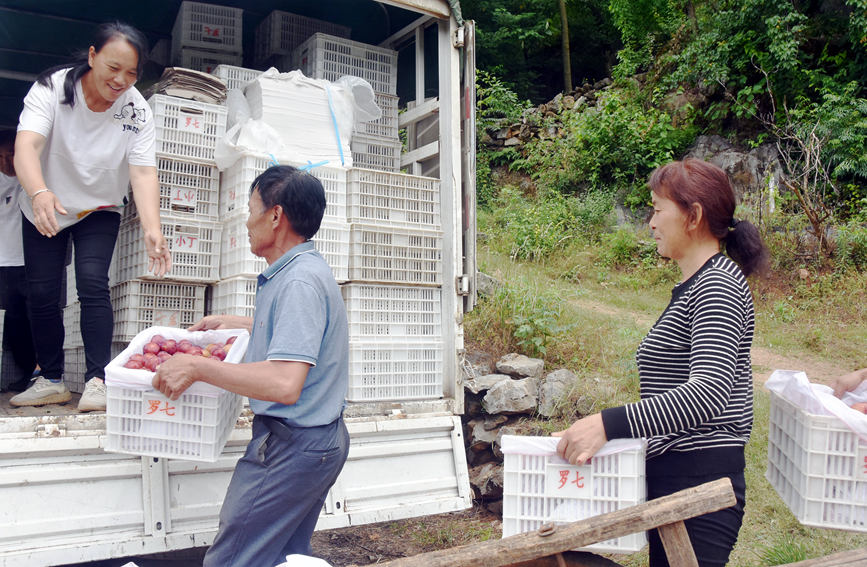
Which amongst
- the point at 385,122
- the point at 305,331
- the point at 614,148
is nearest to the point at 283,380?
the point at 305,331

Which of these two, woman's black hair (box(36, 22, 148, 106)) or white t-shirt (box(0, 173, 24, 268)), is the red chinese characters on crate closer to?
woman's black hair (box(36, 22, 148, 106))

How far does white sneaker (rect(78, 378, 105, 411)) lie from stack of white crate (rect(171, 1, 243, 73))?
2.63m

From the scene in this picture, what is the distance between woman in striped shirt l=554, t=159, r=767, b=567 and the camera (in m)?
1.84

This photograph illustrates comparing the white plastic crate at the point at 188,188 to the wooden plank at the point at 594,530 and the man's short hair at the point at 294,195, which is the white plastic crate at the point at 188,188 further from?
the wooden plank at the point at 594,530

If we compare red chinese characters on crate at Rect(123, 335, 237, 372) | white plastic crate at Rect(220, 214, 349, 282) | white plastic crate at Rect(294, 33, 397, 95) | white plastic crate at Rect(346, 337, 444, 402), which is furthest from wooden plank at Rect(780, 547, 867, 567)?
white plastic crate at Rect(294, 33, 397, 95)

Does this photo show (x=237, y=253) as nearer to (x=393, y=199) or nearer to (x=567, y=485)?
(x=393, y=199)

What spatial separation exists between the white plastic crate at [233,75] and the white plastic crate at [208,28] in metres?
0.67

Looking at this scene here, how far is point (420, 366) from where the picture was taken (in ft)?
14.2

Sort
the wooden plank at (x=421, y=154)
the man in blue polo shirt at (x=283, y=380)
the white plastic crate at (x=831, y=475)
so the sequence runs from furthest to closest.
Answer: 1. the wooden plank at (x=421, y=154)
2. the man in blue polo shirt at (x=283, y=380)
3. the white plastic crate at (x=831, y=475)

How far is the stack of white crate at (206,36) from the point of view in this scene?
5148mm

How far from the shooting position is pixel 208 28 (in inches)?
206

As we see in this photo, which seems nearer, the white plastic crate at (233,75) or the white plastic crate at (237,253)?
the white plastic crate at (237,253)

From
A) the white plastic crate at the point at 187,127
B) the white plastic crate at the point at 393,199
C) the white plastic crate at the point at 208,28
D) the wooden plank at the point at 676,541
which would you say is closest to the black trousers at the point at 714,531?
the wooden plank at the point at 676,541

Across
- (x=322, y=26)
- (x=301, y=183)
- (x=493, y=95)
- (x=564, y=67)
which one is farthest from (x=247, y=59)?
(x=564, y=67)
